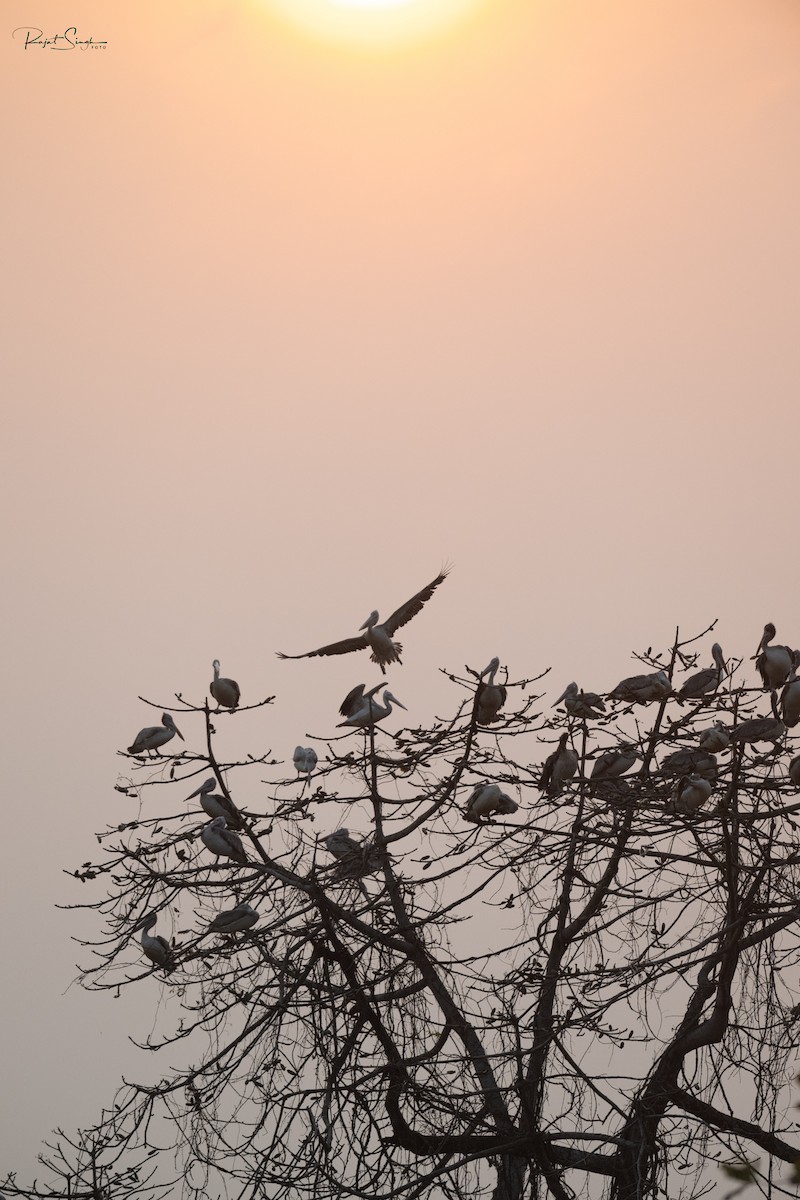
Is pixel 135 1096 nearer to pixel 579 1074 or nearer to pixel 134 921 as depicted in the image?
pixel 134 921

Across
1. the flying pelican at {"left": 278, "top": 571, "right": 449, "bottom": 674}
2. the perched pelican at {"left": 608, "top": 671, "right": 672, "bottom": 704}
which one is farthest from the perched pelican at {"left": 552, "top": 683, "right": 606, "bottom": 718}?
the flying pelican at {"left": 278, "top": 571, "right": 449, "bottom": 674}

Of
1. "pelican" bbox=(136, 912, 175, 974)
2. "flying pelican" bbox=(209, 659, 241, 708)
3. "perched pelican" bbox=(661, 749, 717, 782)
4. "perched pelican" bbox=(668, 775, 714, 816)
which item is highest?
"flying pelican" bbox=(209, 659, 241, 708)

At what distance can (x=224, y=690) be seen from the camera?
4.34 meters

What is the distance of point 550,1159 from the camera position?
420 centimetres

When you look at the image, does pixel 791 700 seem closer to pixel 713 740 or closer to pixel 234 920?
pixel 713 740

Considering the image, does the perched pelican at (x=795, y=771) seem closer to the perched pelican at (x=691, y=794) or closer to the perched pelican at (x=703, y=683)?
the perched pelican at (x=691, y=794)

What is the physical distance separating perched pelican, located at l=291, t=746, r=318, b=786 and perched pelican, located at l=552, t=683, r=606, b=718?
1.03m

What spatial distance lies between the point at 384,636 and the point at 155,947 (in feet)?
5.75

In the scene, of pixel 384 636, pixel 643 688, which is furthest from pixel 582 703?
pixel 384 636

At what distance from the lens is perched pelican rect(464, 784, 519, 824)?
412 centimetres

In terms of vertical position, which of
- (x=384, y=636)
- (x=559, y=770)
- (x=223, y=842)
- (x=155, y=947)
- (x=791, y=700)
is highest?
(x=384, y=636)

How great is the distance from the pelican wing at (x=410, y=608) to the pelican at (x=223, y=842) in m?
1.60

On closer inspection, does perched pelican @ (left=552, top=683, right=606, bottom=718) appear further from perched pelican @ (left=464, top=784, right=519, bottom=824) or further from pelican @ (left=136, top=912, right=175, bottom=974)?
pelican @ (left=136, top=912, right=175, bottom=974)

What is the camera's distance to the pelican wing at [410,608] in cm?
542
